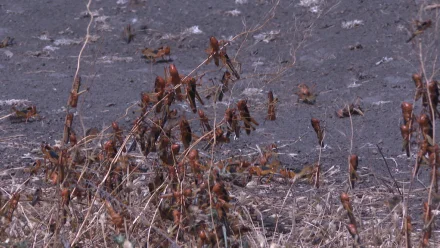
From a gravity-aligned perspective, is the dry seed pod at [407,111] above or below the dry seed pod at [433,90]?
below

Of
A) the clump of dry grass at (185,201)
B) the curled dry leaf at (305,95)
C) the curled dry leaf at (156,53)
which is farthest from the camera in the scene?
the curled dry leaf at (156,53)

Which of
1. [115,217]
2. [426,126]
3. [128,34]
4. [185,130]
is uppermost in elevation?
[426,126]

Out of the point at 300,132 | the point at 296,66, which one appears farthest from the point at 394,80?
the point at 300,132

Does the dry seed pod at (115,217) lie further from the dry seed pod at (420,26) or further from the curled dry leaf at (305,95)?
the curled dry leaf at (305,95)

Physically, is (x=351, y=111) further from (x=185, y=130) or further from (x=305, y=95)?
(x=185, y=130)

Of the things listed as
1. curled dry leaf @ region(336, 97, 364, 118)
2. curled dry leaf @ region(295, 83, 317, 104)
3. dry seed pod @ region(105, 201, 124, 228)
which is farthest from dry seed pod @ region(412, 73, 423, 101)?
curled dry leaf @ region(295, 83, 317, 104)

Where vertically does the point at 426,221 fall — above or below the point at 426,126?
below

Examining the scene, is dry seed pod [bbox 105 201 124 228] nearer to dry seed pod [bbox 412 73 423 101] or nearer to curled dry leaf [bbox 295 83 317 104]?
dry seed pod [bbox 412 73 423 101]

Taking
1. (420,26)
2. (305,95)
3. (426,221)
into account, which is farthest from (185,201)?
(305,95)

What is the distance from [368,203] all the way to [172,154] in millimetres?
869

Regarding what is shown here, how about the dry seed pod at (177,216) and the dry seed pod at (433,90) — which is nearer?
the dry seed pod at (433,90)

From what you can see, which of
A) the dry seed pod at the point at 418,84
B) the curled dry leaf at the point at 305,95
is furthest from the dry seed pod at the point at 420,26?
the curled dry leaf at the point at 305,95

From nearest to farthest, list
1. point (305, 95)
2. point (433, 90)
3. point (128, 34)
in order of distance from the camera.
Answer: point (433, 90)
point (305, 95)
point (128, 34)

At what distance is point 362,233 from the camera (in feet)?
7.90
